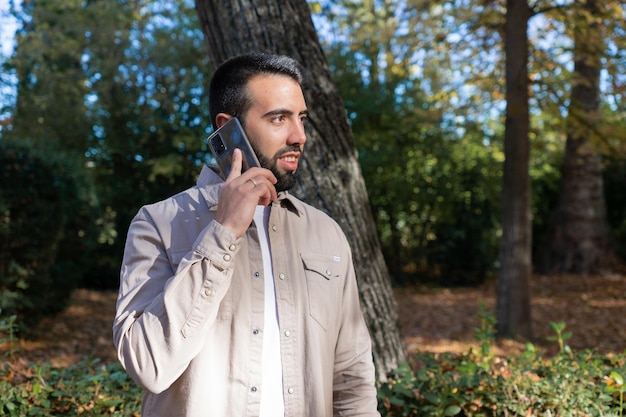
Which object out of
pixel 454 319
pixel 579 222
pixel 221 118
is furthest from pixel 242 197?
pixel 579 222

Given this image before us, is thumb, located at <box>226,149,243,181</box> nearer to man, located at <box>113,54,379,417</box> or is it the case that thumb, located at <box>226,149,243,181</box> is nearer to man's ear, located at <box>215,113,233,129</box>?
man, located at <box>113,54,379,417</box>

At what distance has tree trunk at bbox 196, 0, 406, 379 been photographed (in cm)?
367

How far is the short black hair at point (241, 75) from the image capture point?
202 centimetres

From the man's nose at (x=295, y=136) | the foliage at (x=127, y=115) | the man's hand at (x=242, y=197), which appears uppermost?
the foliage at (x=127, y=115)

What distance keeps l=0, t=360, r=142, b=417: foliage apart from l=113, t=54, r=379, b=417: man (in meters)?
1.43

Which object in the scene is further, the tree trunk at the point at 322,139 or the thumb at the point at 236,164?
the tree trunk at the point at 322,139

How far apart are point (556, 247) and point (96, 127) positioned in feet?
33.0

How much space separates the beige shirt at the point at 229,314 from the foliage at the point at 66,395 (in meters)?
1.45

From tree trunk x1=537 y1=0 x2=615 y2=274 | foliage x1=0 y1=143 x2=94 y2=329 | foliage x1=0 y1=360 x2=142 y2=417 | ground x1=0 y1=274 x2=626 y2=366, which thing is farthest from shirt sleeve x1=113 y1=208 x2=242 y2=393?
tree trunk x1=537 y1=0 x2=615 y2=274

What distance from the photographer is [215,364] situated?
186 cm

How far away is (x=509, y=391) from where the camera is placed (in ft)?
10.4

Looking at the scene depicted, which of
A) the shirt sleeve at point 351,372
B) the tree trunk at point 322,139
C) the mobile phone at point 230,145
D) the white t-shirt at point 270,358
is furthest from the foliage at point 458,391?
the mobile phone at point 230,145

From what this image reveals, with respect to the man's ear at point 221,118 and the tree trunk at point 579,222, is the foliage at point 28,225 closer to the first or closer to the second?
Result: the man's ear at point 221,118

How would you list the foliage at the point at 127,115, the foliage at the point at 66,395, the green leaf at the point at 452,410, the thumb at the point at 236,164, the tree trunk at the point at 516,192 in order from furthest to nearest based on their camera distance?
1. the foliage at the point at 127,115
2. the tree trunk at the point at 516,192
3. the foliage at the point at 66,395
4. the green leaf at the point at 452,410
5. the thumb at the point at 236,164
